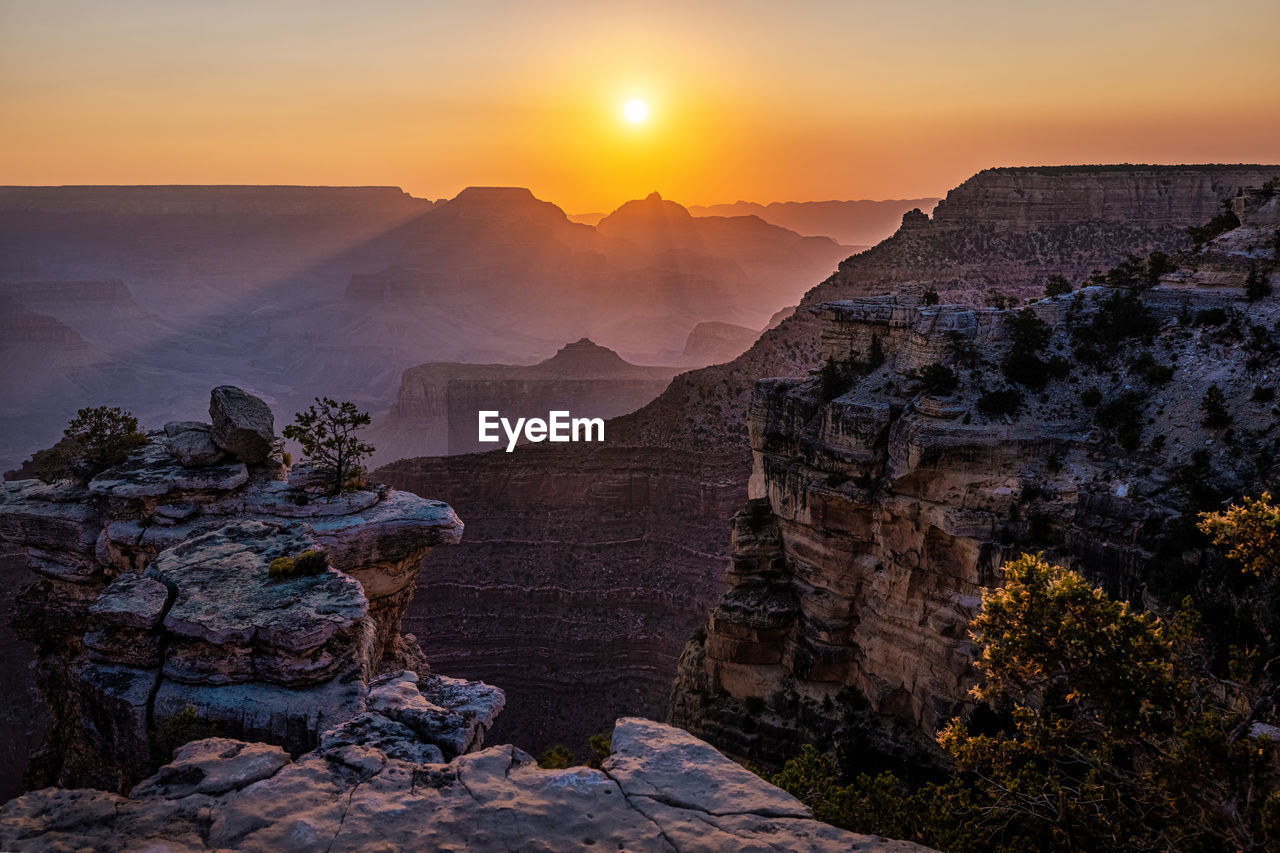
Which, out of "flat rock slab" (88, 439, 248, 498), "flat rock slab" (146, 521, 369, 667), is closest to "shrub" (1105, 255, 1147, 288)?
"flat rock slab" (146, 521, 369, 667)

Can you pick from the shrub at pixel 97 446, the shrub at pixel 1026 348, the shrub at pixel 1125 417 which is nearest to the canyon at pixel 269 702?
the shrub at pixel 97 446

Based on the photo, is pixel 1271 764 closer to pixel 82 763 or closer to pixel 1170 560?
pixel 1170 560

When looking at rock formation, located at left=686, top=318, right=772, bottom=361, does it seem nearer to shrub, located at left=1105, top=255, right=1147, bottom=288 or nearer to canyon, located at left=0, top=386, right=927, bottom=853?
shrub, located at left=1105, top=255, right=1147, bottom=288

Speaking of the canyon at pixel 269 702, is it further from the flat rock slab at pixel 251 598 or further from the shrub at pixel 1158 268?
the shrub at pixel 1158 268

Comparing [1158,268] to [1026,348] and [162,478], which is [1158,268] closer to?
[1026,348]

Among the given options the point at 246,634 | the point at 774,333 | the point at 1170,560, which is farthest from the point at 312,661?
the point at 774,333

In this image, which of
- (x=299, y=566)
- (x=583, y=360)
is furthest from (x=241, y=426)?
(x=583, y=360)

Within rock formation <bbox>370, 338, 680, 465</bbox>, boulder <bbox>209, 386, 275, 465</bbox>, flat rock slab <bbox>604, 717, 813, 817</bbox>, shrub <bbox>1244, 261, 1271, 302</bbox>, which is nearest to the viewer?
flat rock slab <bbox>604, 717, 813, 817</bbox>
